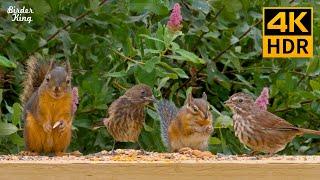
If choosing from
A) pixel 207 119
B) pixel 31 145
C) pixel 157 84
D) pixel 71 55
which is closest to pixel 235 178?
pixel 207 119

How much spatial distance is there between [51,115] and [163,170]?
0.33 metres

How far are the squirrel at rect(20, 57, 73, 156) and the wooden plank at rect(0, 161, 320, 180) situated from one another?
208 millimetres

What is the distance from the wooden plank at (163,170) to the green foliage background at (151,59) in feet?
2.17

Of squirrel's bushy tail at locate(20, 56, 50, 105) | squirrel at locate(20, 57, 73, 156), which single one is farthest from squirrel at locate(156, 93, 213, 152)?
squirrel's bushy tail at locate(20, 56, 50, 105)

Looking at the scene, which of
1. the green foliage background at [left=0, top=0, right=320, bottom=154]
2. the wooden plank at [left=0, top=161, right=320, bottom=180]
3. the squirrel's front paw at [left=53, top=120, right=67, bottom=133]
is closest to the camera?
the wooden plank at [left=0, top=161, right=320, bottom=180]

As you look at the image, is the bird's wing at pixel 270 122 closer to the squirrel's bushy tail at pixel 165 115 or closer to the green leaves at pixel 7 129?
the squirrel's bushy tail at pixel 165 115

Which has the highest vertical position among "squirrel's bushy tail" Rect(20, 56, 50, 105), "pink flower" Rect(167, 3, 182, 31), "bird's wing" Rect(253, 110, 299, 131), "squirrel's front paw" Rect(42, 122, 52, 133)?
"pink flower" Rect(167, 3, 182, 31)

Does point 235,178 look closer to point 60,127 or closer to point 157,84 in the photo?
point 60,127

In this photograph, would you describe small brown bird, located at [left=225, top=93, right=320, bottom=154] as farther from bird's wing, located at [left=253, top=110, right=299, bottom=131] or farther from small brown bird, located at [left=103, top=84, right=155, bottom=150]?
small brown bird, located at [left=103, top=84, right=155, bottom=150]

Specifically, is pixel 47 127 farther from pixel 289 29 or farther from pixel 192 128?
pixel 289 29

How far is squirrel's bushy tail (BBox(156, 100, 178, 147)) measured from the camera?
9.23ft

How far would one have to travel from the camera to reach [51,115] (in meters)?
2.61

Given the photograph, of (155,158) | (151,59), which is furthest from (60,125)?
(151,59)

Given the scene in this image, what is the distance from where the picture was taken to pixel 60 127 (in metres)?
2.62
